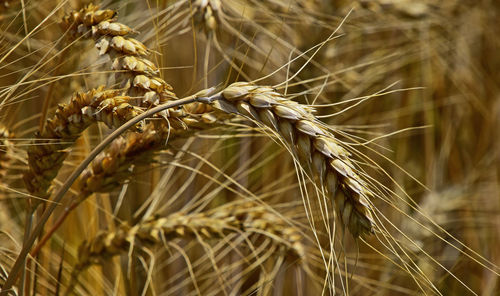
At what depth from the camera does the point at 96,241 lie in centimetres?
91

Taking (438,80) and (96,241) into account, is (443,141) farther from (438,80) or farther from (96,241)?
(96,241)

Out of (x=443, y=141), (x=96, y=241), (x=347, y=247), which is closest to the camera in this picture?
(x=96, y=241)

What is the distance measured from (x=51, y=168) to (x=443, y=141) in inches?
48.7

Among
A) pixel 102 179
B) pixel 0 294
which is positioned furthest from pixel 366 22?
pixel 0 294

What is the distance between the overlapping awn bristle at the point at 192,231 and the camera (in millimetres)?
900

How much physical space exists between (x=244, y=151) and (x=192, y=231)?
479mm

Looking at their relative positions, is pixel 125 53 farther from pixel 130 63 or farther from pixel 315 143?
pixel 315 143

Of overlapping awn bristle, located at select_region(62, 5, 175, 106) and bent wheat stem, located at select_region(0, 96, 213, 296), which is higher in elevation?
overlapping awn bristle, located at select_region(62, 5, 175, 106)

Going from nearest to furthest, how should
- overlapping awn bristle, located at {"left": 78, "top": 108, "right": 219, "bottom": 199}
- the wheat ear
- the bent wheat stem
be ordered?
1. the bent wheat stem
2. overlapping awn bristle, located at {"left": 78, "top": 108, "right": 219, "bottom": 199}
3. the wheat ear

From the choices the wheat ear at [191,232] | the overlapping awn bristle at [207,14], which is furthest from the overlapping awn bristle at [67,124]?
the overlapping awn bristle at [207,14]

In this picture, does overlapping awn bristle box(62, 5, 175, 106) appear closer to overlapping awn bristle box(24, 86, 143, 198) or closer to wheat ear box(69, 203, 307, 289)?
overlapping awn bristle box(24, 86, 143, 198)

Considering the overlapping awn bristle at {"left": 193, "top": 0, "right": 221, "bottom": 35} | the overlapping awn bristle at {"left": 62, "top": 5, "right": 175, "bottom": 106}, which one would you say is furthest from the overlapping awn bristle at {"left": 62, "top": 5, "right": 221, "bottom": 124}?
the overlapping awn bristle at {"left": 193, "top": 0, "right": 221, "bottom": 35}

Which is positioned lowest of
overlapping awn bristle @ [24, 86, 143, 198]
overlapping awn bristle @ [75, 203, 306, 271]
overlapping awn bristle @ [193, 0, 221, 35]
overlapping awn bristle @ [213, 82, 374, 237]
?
overlapping awn bristle @ [75, 203, 306, 271]

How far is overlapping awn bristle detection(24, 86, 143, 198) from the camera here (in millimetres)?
630
